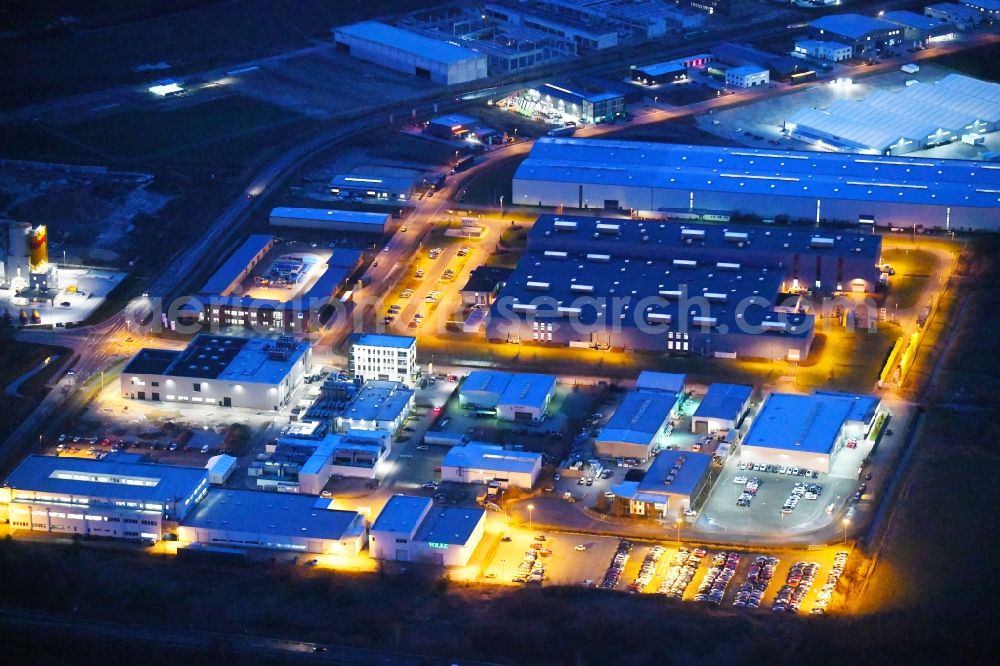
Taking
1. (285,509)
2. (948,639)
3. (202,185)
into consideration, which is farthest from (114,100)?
(948,639)

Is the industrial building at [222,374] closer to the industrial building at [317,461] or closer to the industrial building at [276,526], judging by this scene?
the industrial building at [317,461]

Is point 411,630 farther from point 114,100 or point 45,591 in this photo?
point 114,100

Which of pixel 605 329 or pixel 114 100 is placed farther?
pixel 114 100

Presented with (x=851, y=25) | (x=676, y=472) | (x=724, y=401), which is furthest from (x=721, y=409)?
(x=851, y=25)

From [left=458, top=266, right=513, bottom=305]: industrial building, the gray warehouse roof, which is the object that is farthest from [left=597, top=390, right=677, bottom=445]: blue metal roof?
the gray warehouse roof

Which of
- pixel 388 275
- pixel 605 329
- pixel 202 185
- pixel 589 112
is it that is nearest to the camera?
pixel 605 329

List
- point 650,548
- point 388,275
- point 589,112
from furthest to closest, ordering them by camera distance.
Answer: point 589,112 → point 388,275 → point 650,548

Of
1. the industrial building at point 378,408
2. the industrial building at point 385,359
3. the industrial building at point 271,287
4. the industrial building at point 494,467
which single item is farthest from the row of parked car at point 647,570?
the industrial building at point 271,287
